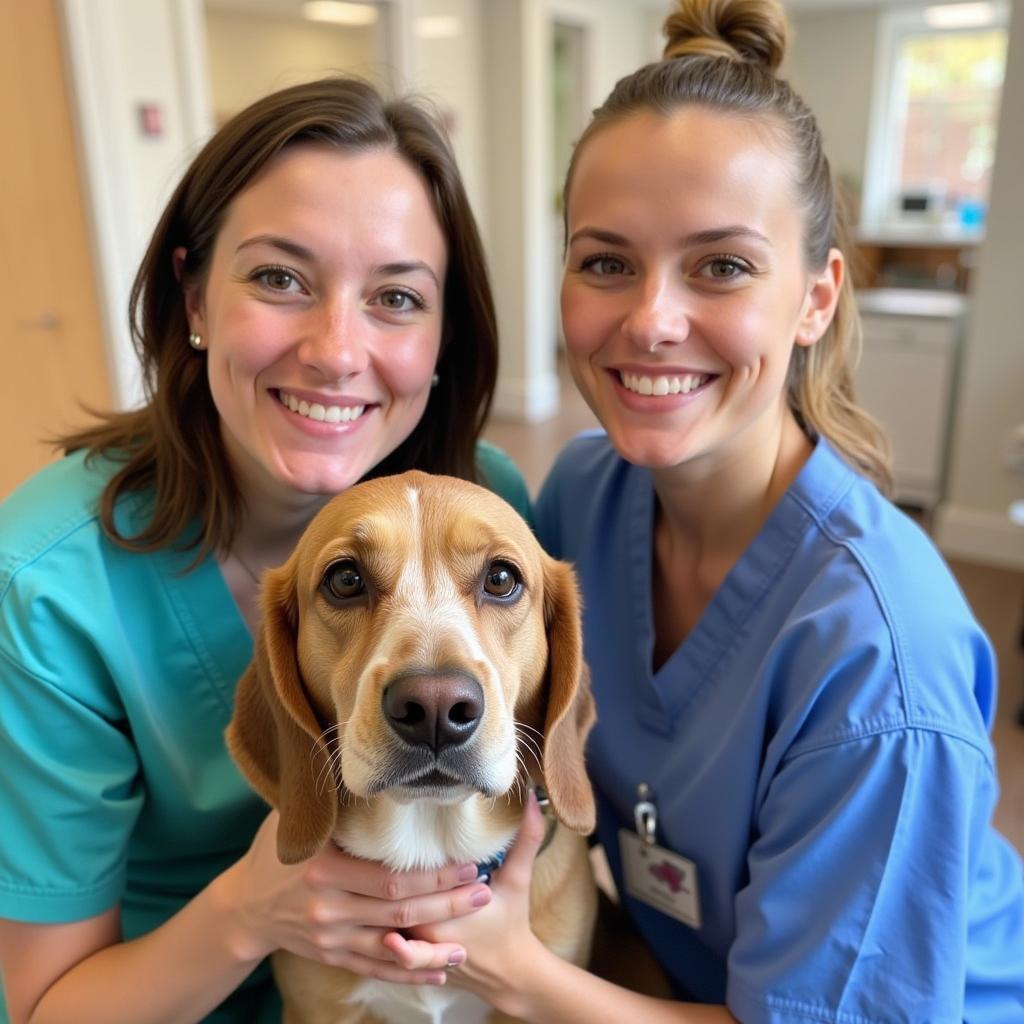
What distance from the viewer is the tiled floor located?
2873 millimetres

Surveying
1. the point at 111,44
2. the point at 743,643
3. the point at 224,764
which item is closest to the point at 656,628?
the point at 743,643

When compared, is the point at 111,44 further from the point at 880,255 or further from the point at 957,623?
the point at 880,255

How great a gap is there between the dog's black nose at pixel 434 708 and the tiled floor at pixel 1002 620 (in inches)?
93.1

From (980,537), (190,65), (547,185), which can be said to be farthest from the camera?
(547,185)

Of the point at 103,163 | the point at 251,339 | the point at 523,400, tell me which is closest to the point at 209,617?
the point at 251,339

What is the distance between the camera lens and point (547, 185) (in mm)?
7773

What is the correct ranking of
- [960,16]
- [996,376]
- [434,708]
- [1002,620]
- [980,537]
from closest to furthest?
[434,708] → [1002,620] → [996,376] → [980,537] → [960,16]

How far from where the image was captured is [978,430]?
15.4 ft

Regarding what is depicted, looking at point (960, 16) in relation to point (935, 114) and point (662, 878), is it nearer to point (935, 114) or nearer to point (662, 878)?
point (935, 114)

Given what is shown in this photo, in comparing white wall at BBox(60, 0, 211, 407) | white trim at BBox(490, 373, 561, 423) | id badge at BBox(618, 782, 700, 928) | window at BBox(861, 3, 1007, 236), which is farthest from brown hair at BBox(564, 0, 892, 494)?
window at BBox(861, 3, 1007, 236)

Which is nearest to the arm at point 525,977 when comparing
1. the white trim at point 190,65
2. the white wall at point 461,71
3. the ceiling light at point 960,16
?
the white trim at point 190,65

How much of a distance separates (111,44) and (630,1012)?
4122 millimetres

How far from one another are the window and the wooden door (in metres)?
7.72

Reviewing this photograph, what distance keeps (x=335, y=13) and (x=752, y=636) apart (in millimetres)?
9615
